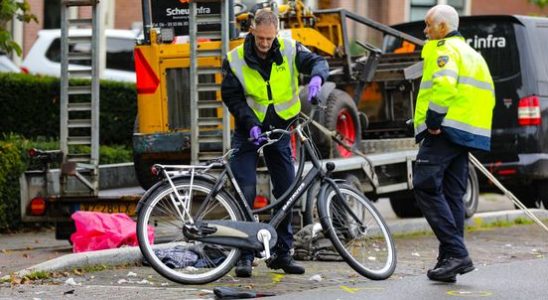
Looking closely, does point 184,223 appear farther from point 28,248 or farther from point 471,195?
point 471,195

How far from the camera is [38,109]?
1619cm

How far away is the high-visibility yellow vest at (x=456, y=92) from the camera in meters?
9.42

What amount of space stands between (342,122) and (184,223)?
4298 millimetres

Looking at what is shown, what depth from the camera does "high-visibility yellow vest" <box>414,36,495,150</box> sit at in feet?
30.9

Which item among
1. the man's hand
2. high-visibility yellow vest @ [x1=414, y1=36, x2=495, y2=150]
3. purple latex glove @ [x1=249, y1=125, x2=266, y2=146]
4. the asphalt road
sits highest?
high-visibility yellow vest @ [x1=414, y1=36, x2=495, y2=150]

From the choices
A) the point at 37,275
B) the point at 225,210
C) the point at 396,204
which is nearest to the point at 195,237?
the point at 225,210

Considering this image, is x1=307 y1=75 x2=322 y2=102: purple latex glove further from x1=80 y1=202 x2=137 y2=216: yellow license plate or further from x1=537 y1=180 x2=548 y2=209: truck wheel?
x1=537 y1=180 x2=548 y2=209: truck wheel

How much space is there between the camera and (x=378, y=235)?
32.1ft

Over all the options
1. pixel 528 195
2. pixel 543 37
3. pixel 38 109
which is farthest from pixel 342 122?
pixel 38 109

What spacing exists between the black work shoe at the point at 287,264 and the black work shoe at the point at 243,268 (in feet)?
1.02

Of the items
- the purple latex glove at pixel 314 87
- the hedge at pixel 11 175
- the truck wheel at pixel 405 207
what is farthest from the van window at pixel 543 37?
the purple latex glove at pixel 314 87

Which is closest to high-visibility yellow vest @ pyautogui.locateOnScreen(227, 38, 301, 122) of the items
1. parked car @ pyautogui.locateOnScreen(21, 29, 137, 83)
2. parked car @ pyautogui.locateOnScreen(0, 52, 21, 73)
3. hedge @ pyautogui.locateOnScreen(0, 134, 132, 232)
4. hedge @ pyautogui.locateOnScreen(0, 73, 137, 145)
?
hedge @ pyautogui.locateOnScreen(0, 134, 132, 232)

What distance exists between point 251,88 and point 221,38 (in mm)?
1752

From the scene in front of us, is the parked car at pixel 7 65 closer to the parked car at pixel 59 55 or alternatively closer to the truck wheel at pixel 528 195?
the parked car at pixel 59 55
